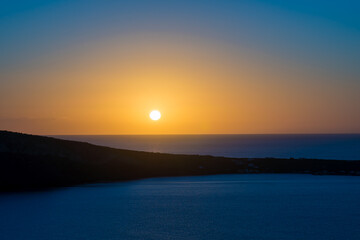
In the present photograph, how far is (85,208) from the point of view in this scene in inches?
613

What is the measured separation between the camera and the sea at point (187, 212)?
11789mm

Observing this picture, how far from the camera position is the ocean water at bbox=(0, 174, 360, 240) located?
1180 cm

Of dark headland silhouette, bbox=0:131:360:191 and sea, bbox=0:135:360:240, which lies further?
dark headland silhouette, bbox=0:131:360:191

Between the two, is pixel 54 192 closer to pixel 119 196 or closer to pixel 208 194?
pixel 119 196

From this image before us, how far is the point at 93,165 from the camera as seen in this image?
1016 inches

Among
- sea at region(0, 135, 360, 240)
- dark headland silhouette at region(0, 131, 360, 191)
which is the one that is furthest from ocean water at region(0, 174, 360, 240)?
dark headland silhouette at region(0, 131, 360, 191)

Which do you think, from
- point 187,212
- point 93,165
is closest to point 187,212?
point 187,212

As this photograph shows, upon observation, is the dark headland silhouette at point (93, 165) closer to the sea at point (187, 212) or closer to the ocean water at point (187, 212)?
the sea at point (187, 212)

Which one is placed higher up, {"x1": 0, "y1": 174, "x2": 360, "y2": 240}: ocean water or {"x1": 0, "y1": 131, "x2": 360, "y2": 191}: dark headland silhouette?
{"x1": 0, "y1": 131, "x2": 360, "y2": 191}: dark headland silhouette

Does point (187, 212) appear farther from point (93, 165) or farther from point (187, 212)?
point (93, 165)

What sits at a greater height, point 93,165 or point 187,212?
point 93,165

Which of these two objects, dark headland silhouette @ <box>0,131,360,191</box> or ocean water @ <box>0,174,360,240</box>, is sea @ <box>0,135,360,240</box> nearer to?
ocean water @ <box>0,174,360,240</box>

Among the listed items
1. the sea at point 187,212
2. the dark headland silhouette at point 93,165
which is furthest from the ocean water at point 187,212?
the dark headland silhouette at point 93,165

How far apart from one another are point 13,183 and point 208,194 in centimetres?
1129
